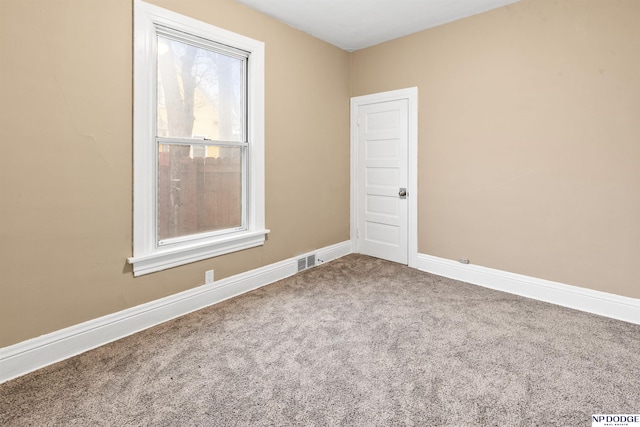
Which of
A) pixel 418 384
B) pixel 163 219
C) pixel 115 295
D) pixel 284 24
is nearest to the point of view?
pixel 418 384

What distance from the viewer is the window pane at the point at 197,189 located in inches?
107

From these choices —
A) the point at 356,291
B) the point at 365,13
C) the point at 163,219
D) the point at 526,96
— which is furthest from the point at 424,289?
the point at 365,13

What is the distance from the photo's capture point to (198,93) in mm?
2879

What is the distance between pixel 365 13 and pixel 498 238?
2.61 m

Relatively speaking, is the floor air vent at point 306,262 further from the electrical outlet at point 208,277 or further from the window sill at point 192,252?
the electrical outlet at point 208,277

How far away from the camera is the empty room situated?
1.85 metres

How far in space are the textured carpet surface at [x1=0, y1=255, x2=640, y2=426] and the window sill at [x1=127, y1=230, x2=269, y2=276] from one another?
1.49 feet

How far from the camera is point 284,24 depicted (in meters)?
3.52

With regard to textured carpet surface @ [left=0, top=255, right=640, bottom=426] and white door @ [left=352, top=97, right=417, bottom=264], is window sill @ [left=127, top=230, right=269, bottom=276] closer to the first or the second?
textured carpet surface @ [left=0, top=255, right=640, bottom=426]

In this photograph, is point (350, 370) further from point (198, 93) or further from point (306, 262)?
point (198, 93)

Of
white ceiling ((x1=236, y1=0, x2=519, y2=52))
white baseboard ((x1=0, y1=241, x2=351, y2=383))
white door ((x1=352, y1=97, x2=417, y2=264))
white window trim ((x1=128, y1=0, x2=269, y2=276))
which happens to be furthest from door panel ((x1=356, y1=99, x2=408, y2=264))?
white window trim ((x1=128, y1=0, x2=269, y2=276))

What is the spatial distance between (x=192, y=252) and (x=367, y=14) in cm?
284

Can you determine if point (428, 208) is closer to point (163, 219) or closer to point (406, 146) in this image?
point (406, 146)

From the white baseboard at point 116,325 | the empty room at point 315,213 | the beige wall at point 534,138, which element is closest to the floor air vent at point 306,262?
the empty room at point 315,213
